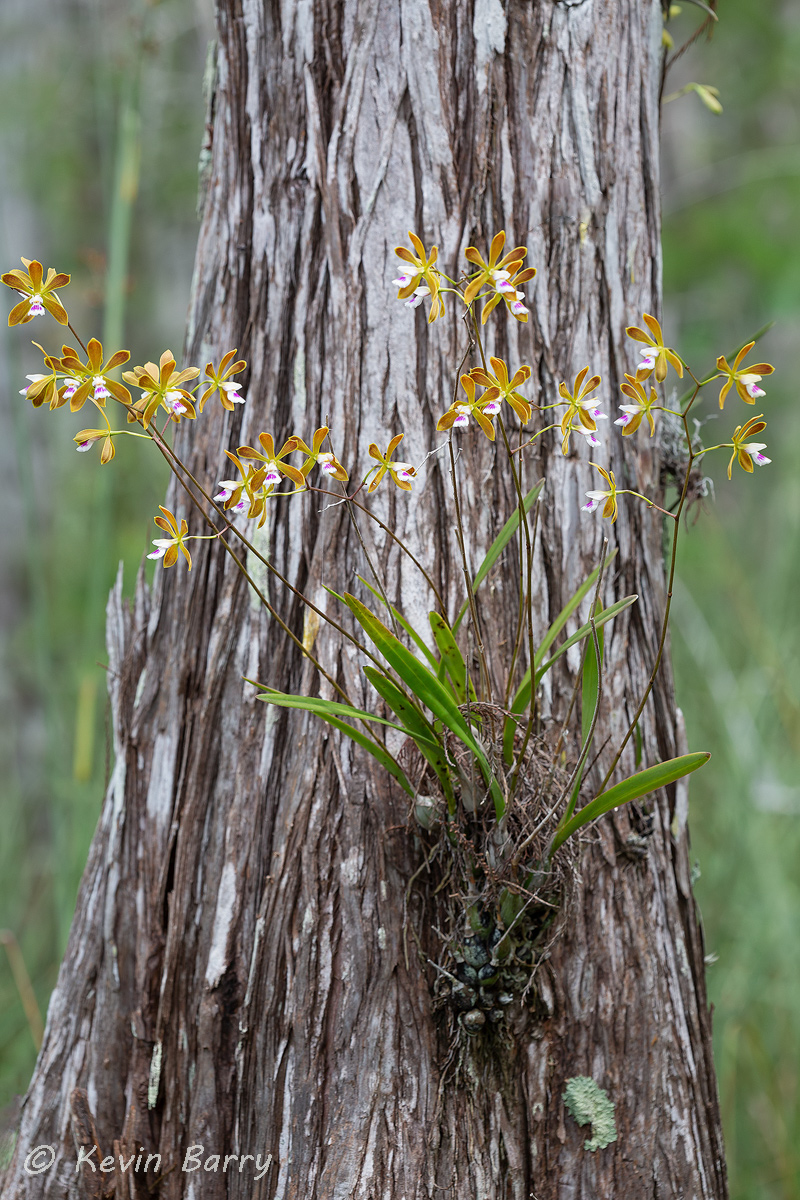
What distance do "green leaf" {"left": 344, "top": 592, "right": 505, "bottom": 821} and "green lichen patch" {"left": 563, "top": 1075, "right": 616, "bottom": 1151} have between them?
0.37m

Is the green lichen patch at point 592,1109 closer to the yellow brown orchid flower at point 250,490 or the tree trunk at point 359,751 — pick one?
the tree trunk at point 359,751

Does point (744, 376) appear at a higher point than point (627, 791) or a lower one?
higher

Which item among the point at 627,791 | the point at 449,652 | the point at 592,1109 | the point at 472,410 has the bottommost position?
the point at 592,1109

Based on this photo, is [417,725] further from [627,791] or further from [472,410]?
[472,410]

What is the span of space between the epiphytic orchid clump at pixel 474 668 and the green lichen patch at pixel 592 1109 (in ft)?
0.44

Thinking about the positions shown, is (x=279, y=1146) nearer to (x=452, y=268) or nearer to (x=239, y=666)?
(x=239, y=666)

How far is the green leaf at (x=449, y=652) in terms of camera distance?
2.48 ft

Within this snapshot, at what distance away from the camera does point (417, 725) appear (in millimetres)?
771

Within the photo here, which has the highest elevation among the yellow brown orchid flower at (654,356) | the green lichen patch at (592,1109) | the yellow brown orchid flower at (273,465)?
the yellow brown orchid flower at (654,356)

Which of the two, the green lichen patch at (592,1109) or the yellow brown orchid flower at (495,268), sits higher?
the yellow brown orchid flower at (495,268)

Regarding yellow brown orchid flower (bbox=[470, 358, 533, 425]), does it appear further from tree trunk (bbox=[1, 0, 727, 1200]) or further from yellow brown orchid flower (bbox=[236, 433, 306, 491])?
tree trunk (bbox=[1, 0, 727, 1200])

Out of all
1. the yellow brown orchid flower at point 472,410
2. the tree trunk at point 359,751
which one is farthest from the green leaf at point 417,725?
the yellow brown orchid flower at point 472,410

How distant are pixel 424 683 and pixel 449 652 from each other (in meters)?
0.05

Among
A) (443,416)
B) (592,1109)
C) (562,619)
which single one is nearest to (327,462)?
(443,416)
